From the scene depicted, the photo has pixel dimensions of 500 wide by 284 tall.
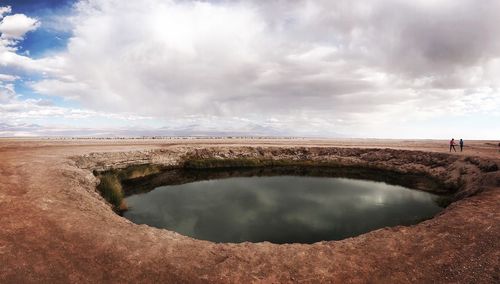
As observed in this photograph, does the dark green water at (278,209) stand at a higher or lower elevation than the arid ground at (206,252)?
lower

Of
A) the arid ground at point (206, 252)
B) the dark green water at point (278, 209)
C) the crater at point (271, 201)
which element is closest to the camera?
the arid ground at point (206, 252)

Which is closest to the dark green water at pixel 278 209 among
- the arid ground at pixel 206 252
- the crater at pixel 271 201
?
the crater at pixel 271 201

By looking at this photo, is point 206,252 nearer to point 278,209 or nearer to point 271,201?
point 278,209

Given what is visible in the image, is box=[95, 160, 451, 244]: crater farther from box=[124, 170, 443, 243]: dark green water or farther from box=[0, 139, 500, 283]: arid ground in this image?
box=[0, 139, 500, 283]: arid ground

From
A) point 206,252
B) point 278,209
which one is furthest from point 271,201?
point 206,252

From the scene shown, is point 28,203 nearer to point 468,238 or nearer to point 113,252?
point 113,252

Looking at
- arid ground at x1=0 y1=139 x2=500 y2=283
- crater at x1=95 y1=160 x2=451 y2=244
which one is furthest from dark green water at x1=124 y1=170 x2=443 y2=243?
arid ground at x1=0 y1=139 x2=500 y2=283

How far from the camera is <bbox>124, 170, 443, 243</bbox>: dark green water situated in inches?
790

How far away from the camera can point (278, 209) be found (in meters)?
26.1

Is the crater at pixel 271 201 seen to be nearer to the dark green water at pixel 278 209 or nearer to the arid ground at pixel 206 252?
the dark green water at pixel 278 209

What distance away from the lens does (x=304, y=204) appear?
27.9 metres

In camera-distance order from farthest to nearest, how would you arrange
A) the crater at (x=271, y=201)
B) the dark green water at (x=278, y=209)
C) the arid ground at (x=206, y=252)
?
the crater at (x=271, y=201) → the dark green water at (x=278, y=209) → the arid ground at (x=206, y=252)

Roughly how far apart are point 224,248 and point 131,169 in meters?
32.3

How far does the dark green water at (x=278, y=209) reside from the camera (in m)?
20.1
